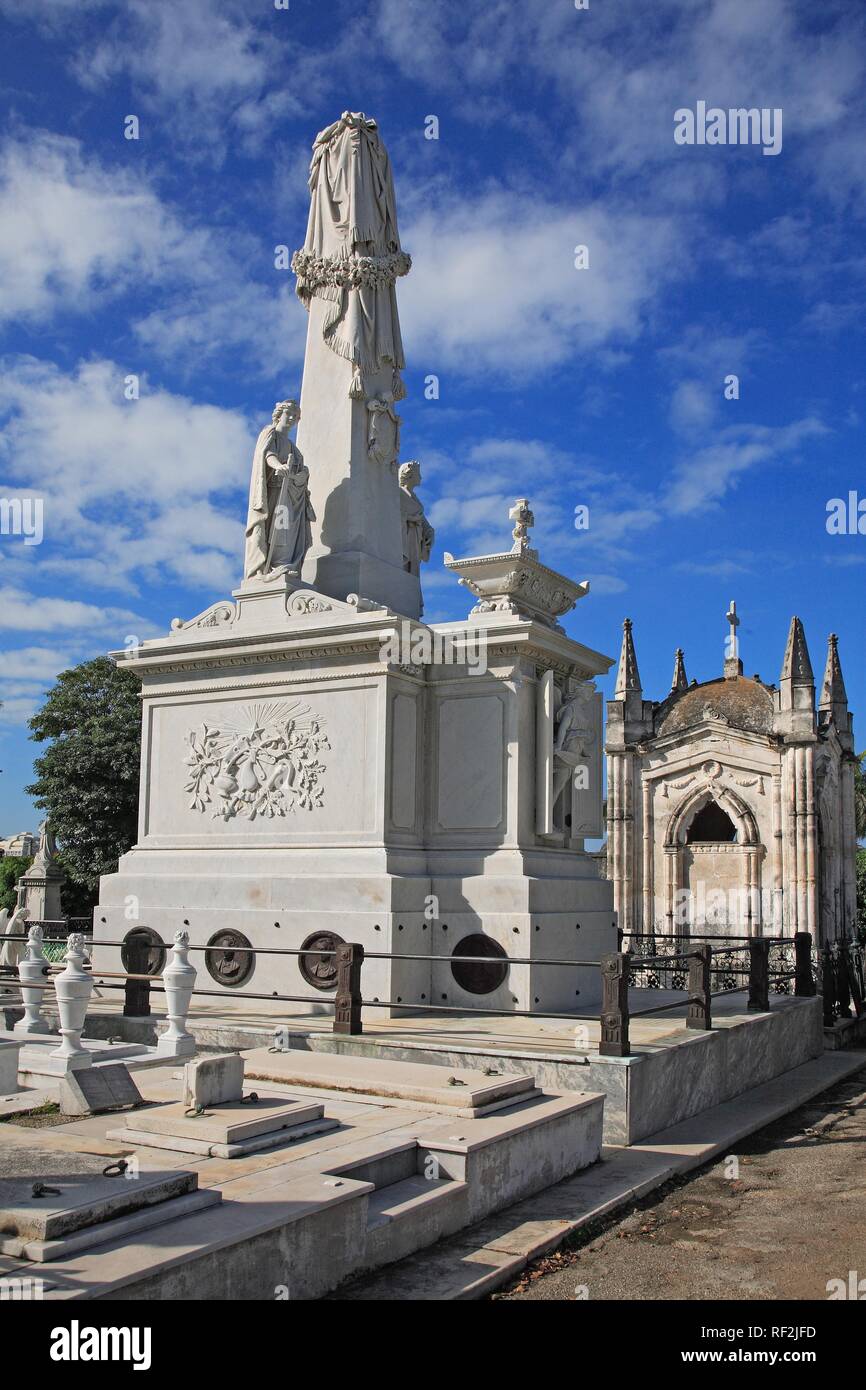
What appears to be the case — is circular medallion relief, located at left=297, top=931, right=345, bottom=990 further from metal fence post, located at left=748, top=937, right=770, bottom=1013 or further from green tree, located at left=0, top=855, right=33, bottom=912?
green tree, located at left=0, top=855, right=33, bottom=912

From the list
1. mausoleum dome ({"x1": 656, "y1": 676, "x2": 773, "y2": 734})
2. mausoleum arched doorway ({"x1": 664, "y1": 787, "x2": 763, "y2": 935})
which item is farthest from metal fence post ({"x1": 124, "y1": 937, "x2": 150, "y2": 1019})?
mausoleum dome ({"x1": 656, "y1": 676, "x2": 773, "y2": 734})

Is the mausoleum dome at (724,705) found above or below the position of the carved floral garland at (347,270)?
below

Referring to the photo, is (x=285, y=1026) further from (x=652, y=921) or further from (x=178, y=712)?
(x=652, y=921)

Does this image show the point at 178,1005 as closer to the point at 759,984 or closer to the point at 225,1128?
the point at 225,1128

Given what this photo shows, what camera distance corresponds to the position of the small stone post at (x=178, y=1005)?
11296 millimetres

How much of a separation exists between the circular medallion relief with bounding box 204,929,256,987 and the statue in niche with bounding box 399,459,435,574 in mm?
6061

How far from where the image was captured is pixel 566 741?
14.7 m

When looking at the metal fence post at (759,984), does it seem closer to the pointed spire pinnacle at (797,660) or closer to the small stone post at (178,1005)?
the small stone post at (178,1005)

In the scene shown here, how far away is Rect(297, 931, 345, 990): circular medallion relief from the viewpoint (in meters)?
13.5

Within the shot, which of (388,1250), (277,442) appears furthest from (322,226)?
(388,1250)

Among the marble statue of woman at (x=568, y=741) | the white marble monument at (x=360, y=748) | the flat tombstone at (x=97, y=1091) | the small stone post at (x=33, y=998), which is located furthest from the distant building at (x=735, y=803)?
the flat tombstone at (x=97, y=1091)

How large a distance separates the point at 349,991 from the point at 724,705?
41417mm

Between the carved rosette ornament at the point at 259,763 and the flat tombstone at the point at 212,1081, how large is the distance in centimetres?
691

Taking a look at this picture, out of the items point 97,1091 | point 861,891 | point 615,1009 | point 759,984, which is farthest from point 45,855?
point 861,891
